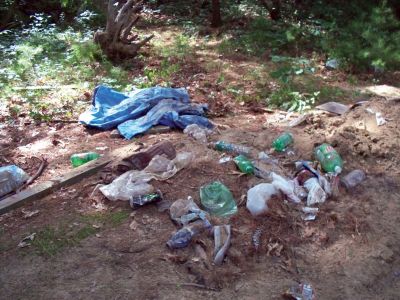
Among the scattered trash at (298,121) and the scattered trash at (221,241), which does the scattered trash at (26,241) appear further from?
the scattered trash at (298,121)

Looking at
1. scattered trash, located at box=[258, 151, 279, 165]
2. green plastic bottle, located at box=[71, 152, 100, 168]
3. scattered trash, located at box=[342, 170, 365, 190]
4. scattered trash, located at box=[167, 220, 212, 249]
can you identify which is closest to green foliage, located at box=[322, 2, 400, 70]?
scattered trash, located at box=[342, 170, 365, 190]

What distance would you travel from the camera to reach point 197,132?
4.39 metres

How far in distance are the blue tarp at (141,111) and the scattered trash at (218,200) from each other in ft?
4.42

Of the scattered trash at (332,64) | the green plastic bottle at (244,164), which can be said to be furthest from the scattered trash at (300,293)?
the scattered trash at (332,64)

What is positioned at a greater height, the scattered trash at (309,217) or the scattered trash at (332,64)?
the scattered trash at (309,217)

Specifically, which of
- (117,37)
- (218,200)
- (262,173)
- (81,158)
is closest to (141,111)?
(81,158)

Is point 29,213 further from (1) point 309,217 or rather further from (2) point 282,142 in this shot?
(2) point 282,142

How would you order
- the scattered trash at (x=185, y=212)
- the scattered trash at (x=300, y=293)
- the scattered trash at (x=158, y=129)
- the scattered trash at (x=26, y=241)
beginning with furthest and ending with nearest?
the scattered trash at (x=158, y=129) → the scattered trash at (x=185, y=212) → the scattered trash at (x=26, y=241) → the scattered trash at (x=300, y=293)

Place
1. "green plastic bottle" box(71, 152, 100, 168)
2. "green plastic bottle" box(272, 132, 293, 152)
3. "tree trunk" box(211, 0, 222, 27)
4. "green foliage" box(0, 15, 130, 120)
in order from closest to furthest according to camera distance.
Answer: "green plastic bottle" box(71, 152, 100, 168) → "green plastic bottle" box(272, 132, 293, 152) → "green foliage" box(0, 15, 130, 120) → "tree trunk" box(211, 0, 222, 27)

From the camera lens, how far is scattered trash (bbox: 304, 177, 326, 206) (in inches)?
135

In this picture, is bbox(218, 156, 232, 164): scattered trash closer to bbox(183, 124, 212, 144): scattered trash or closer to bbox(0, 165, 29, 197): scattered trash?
bbox(183, 124, 212, 144): scattered trash

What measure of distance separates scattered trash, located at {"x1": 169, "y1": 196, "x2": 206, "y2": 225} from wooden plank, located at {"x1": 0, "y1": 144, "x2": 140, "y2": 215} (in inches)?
33.9

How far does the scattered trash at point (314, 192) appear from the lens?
342 centimetres

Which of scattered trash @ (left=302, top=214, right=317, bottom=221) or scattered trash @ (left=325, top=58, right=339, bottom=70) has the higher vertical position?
scattered trash @ (left=302, top=214, right=317, bottom=221)
